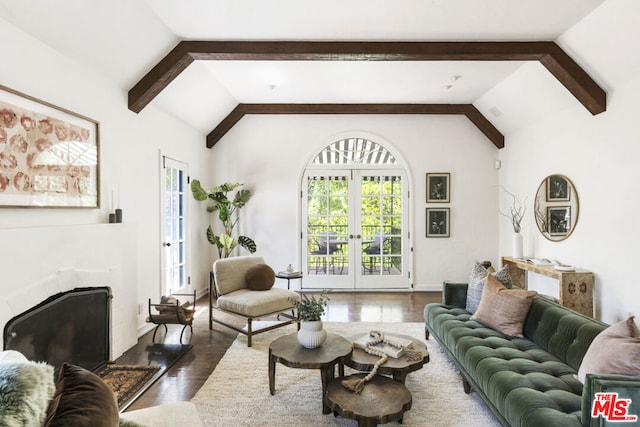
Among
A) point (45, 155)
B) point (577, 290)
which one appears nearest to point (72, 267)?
point (45, 155)

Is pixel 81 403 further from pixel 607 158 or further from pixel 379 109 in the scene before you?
pixel 379 109

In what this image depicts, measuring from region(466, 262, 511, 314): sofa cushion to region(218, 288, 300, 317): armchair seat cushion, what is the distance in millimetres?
1784

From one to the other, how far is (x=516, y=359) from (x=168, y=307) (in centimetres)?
308

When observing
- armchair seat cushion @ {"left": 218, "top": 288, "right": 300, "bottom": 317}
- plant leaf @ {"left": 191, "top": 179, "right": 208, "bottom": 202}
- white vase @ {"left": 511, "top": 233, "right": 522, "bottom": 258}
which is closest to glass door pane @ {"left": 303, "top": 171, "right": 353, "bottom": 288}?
plant leaf @ {"left": 191, "top": 179, "right": 208, "bottom": 202}

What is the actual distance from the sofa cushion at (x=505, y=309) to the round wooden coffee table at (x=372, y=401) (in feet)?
3.77

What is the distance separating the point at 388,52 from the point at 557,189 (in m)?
2.78

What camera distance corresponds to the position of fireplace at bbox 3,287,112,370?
2391mm

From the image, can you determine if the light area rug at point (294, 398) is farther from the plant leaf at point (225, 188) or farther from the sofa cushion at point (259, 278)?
the plant leaf at point (225, 188)

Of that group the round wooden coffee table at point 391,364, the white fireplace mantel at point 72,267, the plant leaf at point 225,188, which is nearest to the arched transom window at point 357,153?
the plant leaf at point 225,188

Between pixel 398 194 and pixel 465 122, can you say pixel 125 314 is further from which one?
pixel 465 122

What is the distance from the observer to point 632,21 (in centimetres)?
289

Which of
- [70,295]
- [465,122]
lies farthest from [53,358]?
[465,122]

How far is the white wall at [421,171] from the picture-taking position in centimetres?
607

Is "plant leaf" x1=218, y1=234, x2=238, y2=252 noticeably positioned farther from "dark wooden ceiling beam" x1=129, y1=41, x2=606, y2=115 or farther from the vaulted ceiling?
"dark wooden ceiling beam" x1=129, y1=41, x2=606, y2=115
